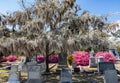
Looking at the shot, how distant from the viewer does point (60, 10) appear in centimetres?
1514

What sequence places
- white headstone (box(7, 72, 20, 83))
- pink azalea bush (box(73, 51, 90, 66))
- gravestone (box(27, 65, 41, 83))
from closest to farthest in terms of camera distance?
gravestone (box(27, 65, 41, 83)), white headstone (box(7, 72, 20, 83)), pink azalea bush (box(73, 51, 90, 66))

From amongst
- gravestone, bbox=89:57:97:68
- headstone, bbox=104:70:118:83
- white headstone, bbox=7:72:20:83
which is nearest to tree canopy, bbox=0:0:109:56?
white headstone, bbox=7:72:20:83

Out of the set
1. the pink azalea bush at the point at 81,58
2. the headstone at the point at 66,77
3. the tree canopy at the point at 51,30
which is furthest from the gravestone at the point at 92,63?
the headstone at the point at 66,77

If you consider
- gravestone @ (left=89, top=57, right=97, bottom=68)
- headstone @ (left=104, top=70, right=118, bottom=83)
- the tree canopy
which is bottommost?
headstone @ (left=104, top=70, right=118, bottom=83)

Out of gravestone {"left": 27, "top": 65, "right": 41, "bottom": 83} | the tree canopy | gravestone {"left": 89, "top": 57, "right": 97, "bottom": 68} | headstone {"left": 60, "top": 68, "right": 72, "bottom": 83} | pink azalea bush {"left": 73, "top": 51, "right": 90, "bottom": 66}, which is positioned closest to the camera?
headstone {"left": 60, "top": 68, "right": 72, "bottom": 83}

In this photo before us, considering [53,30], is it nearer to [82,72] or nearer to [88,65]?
[82,72]

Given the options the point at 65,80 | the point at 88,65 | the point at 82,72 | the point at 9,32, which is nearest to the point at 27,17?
the point at 9,32

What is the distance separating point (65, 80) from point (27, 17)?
647 centimetres

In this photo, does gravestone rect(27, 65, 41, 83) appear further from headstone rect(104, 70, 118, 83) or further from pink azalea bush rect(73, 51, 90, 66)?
pink azalea bush rect(73, 51, 90, 66)

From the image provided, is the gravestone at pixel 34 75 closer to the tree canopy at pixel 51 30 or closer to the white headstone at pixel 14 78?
the white headstone at pixel 14 78

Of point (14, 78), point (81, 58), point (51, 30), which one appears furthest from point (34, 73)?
point (81, 58)

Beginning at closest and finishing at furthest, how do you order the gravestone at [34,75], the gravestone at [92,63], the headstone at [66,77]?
the headstone at [66,77] → the gravestone at [34,75] → the gravestone at [92,63]

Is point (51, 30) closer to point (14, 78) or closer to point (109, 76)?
point (14, 78)

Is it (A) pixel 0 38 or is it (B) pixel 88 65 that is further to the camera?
(B) pixel 88 65
